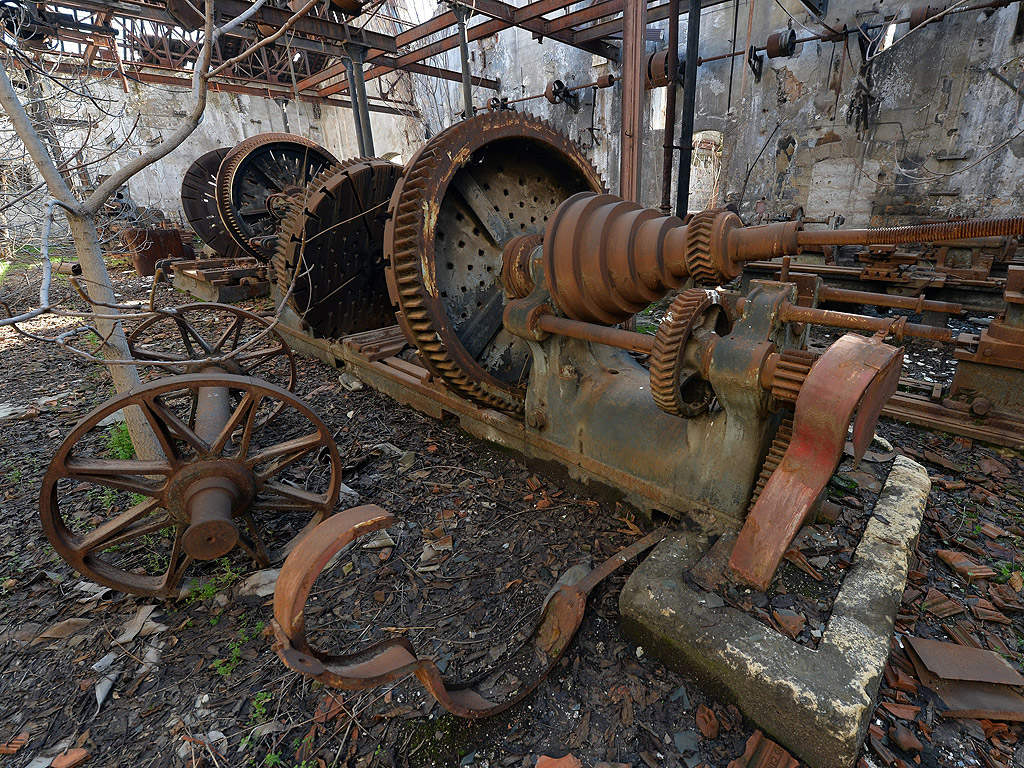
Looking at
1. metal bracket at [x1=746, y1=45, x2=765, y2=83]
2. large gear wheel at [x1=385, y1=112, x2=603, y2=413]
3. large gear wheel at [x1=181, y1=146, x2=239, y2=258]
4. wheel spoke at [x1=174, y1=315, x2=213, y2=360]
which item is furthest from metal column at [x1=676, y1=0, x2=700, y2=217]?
large gear wheel at [x1=181, y1=146, x2=239, y2=258]

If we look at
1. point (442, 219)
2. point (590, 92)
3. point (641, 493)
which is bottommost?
point (641, 493)

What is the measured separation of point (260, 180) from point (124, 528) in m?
6.63

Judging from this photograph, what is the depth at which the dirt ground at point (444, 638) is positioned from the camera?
5.19 ft

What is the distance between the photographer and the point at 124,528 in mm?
2127

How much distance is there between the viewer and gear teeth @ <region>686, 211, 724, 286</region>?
1.89 meters

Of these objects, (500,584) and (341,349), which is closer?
(500,584)

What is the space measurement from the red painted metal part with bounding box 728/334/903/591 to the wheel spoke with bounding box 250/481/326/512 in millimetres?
1811

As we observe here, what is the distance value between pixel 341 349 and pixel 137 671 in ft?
9.34

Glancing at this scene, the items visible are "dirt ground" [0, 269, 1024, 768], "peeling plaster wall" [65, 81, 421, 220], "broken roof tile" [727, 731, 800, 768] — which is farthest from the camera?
"peeling plaster wall" [65, 81, 421, 220]

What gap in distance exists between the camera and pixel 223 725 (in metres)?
1.69

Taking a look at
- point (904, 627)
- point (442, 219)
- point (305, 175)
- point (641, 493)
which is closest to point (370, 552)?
point (641, 493)

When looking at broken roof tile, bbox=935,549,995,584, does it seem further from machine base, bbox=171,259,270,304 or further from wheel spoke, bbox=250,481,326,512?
machine base, bbox=171,259,270,304

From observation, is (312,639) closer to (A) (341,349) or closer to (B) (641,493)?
(B) (641,493)

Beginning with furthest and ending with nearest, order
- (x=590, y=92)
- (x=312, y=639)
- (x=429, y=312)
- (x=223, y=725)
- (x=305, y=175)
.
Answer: (x=590, y=92) < (x=305, y=175) < (x=429, y=312) < (x=312, y=639) < (x=223, y=725)
